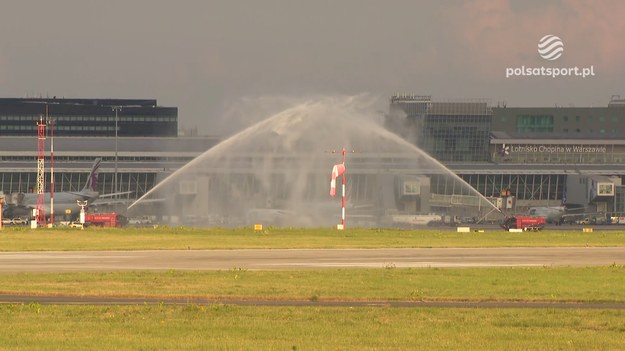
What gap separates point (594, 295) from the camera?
139 feet

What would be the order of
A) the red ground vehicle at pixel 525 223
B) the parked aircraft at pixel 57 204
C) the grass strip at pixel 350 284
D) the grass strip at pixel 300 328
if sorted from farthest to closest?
the parked aircraft at pixel 57 204 < the red ground vehicle at pixel 525 223 < the grass strip at pixel 350 284 < the grass strip at pixel 300 328

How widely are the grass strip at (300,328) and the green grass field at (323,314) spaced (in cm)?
3

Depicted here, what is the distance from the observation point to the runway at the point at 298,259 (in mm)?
58812

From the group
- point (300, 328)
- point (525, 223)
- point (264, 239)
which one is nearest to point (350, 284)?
point (300, 328)

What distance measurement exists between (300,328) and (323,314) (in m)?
3.57

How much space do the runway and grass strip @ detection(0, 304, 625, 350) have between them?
21.2 metres

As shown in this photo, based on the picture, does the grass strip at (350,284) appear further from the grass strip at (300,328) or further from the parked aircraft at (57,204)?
the parked aircraft at (57,204)

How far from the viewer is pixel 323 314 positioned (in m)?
35.2

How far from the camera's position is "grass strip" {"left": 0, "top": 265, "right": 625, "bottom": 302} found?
138 ft

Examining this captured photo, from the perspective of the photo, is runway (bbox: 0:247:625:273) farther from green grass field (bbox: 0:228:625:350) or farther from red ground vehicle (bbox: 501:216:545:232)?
red ground vehicle (bbox: 501:216:545:232)

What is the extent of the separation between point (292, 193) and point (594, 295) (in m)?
88.1

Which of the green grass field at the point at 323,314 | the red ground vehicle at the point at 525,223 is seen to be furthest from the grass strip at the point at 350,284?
the red ground vehicle at the point at 525,223

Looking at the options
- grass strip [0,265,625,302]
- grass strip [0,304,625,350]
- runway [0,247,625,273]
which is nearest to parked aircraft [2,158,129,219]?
runway [0,247,625,273]

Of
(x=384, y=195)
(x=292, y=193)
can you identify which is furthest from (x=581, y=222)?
(x=292, y=193)
